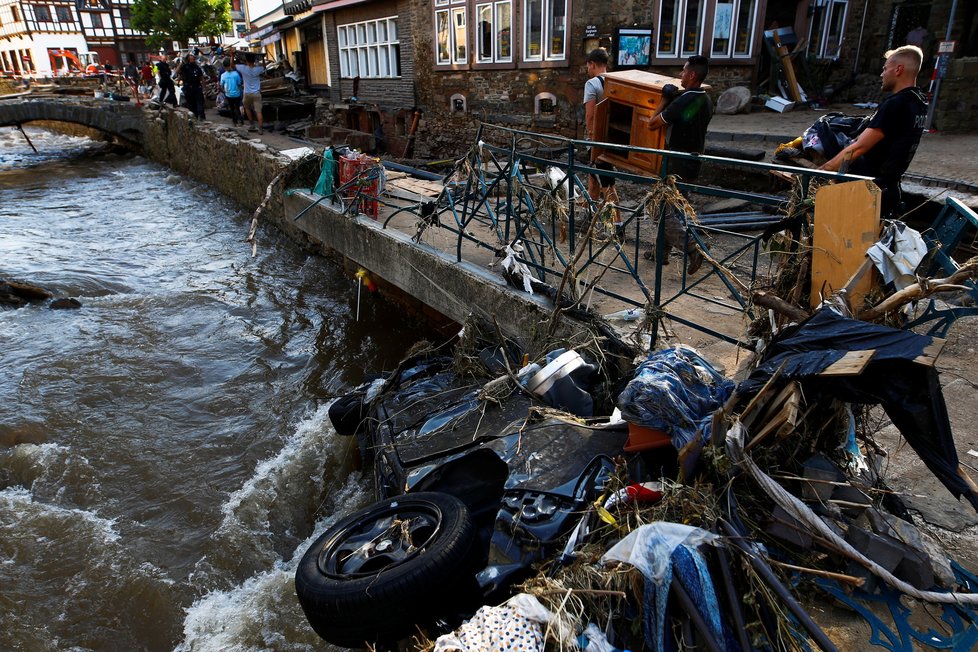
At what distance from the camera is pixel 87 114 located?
70.3 ft

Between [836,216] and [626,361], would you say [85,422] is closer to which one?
[626,361]

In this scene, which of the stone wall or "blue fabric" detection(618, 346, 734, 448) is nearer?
"blue fabric" detection(618, 346, 734, 448)

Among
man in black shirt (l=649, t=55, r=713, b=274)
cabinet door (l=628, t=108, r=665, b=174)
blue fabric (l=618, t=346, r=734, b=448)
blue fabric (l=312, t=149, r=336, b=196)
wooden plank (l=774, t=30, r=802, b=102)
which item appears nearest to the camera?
blue fabric (l=618, t=346, r=734, b=448)

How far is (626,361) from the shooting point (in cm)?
438

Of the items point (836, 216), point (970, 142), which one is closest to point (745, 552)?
point (836, 216)

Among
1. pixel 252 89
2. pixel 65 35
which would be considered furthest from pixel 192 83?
pixel 65 35

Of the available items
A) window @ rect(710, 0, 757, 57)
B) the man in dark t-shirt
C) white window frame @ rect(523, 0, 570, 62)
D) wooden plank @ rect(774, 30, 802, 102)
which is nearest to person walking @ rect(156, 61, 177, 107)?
white window frame @ rect(523, 0, 570, 62)

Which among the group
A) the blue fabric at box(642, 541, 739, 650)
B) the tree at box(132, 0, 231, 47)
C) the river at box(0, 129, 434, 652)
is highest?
the tree at box(132, 0, 231, 47)

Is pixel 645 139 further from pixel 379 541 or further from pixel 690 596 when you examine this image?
pixel 690 596

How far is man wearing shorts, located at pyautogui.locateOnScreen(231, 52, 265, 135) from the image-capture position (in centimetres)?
1548

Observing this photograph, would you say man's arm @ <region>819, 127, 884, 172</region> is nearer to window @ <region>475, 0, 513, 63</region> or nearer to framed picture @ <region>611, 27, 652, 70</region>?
framed picture @ <region>611, 27, 652, 70</region>

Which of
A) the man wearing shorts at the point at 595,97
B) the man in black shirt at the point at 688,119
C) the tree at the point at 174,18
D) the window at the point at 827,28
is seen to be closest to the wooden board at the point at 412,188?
the man wearing shorts at the point at 595,97

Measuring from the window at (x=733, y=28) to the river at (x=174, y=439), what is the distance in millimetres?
8296

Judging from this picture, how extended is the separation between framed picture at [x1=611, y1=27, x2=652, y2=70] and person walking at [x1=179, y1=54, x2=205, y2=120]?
11.6 meters
